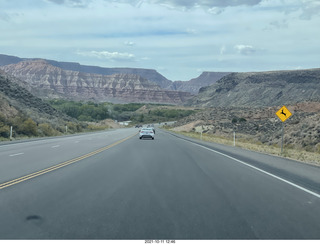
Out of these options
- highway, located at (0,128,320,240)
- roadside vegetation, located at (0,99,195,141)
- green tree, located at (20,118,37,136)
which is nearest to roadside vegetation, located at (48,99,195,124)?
roadside vegetation, located at (0,99,195,141)

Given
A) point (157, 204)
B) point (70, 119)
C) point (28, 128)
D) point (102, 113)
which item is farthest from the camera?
point (102, 113)

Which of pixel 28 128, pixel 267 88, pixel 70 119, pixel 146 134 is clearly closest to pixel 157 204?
pixel 146 134

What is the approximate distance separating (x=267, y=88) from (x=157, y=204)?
523 ft

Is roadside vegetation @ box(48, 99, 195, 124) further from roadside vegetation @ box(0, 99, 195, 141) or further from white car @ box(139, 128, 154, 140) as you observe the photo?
white car @ box(139, 128, 154, 140)

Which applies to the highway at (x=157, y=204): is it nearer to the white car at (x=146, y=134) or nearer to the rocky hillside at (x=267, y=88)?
the white car at (x=146, y=134)

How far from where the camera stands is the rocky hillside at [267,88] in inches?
5809

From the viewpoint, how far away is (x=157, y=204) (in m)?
8.90

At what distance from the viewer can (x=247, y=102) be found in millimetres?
159250

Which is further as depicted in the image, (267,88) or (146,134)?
(267,88)

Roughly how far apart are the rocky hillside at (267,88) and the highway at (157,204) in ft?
422

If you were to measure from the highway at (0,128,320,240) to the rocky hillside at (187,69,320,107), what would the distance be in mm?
128571

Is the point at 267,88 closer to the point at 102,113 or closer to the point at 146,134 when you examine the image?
the point at 102,113

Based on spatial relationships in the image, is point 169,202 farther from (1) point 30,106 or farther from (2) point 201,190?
(1) point 30,106

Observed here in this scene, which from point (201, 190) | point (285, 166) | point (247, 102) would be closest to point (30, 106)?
point (285, 166)
